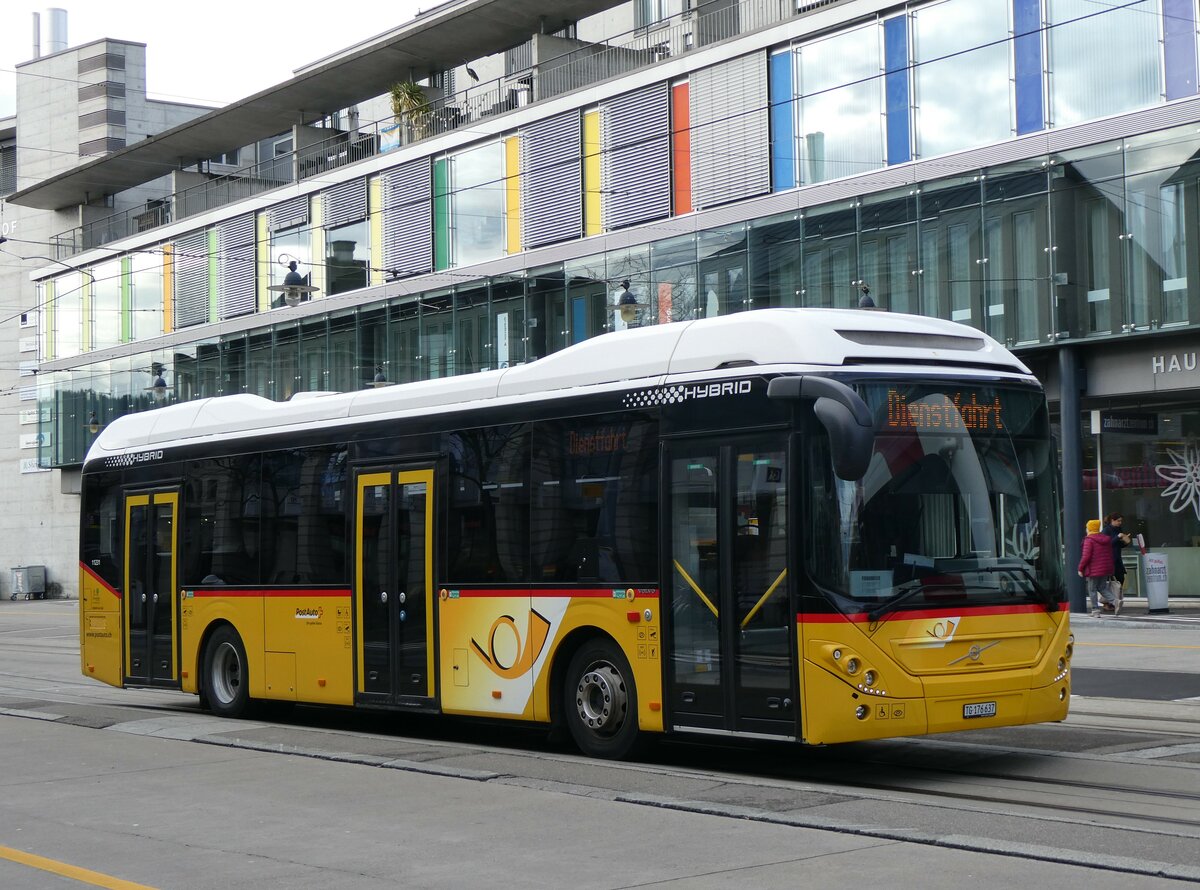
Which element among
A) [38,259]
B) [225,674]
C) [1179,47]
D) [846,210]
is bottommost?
→ [225,674]

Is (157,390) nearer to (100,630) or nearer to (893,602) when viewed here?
(100,630)

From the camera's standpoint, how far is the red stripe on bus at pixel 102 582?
18000 mm

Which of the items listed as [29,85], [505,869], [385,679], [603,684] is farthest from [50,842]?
[29,85]

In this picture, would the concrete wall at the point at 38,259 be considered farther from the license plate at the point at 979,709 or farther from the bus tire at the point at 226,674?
the license plate at the point at 979,709

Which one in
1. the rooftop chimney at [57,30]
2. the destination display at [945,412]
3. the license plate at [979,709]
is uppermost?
the rooftop chimney at [57,30]

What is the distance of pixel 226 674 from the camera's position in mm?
16531

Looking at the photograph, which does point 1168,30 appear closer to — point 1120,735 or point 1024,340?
point 1024,340

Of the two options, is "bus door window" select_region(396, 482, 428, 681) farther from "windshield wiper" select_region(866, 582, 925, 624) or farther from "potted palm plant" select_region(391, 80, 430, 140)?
"potted palm plant" select_region(391, 80, 430, 140)

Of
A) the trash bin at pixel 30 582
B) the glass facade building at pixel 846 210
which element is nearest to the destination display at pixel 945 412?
the glass facade building at pixel 846 210

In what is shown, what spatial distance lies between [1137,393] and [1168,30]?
6165 millimetres

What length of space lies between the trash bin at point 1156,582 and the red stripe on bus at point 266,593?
1699 cm

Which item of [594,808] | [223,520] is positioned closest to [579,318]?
[223,520]

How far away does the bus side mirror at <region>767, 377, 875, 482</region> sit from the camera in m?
9.72

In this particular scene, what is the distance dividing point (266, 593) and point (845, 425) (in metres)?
7.73
